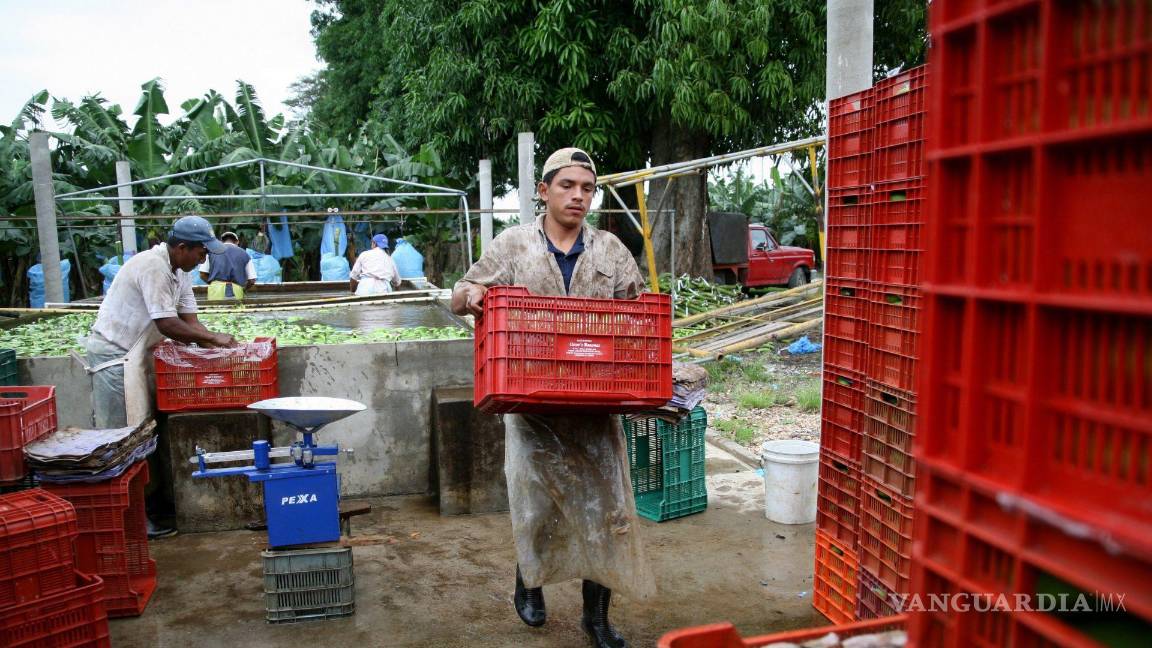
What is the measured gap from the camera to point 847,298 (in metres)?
3.79

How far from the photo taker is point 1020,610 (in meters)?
1.37

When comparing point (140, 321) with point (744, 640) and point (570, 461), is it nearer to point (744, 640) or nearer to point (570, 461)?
point (570, 461)

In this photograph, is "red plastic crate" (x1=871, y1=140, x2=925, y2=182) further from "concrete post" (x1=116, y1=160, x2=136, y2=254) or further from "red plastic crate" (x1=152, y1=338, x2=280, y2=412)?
"concrete post" (x1=116, y1=160, x2=136, y2=254)

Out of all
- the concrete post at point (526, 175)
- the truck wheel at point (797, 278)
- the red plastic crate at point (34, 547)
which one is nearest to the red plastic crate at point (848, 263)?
the red plastic crate at point (34, 547)

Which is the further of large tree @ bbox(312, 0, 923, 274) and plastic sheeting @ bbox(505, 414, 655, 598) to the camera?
large tree @ bbox(312, 0, 923, 274)

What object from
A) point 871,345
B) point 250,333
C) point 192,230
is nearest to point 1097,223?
point 871,345

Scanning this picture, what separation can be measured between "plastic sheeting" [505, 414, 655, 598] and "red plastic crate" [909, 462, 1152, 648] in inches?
86.8

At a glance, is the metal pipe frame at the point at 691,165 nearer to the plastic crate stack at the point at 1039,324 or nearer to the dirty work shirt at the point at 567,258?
the dirty work shirt at the point at 567,258

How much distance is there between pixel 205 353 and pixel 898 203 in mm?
4245

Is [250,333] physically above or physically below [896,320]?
below

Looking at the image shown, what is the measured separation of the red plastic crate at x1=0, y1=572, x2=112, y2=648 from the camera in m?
3.20

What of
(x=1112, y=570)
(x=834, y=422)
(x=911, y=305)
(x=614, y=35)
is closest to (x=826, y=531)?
(x=834, y=422)

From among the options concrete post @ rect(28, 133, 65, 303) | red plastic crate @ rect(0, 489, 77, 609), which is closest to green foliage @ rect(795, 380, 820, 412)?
red plastic crate @ rect(0, 489, 77, 609)

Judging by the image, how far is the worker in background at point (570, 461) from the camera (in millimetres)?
3773
